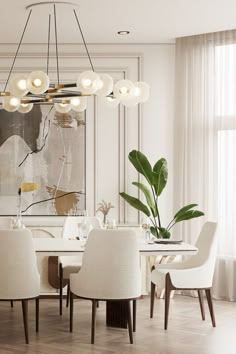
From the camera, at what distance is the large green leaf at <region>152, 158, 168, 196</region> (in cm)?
743

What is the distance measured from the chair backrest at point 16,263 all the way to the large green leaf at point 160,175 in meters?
2.30

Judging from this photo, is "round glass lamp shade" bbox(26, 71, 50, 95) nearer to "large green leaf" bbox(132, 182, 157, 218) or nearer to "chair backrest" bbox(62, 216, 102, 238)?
"chair backrest" bbox(62, 216, 102, 238)

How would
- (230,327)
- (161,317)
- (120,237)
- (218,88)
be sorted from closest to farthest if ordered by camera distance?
(120,237), (230,327), (161,317), (218,88)

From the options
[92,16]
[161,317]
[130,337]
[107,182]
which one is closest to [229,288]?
[161,317]

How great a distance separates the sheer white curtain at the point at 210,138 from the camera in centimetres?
749

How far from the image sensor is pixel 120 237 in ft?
17.3

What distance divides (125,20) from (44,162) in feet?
6.23

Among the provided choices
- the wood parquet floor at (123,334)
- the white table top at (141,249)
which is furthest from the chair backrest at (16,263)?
the wood parquet floor at (123,334)

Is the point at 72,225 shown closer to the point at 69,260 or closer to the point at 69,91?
the point at 69,260

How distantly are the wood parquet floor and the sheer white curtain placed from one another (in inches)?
32.5

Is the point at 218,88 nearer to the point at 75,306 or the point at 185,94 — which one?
the point at 185,94

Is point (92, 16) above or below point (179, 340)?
above

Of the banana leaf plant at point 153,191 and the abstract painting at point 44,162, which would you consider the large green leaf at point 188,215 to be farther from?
the abstract painting at point 44,162

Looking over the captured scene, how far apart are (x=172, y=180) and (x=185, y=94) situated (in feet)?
3.11
